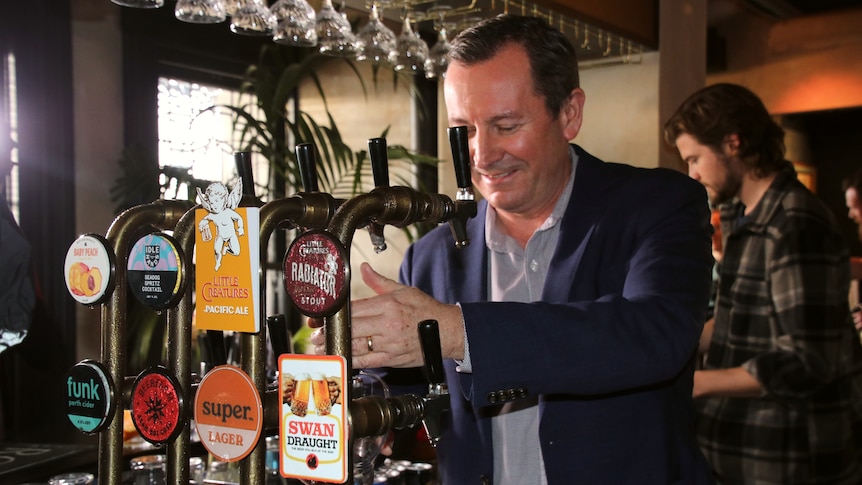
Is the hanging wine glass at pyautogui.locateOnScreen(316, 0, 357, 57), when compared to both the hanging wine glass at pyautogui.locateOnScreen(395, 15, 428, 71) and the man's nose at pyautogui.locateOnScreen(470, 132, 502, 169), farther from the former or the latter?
the man's nose at pyautogui.locateOnScreen(470, 132, 502, 169)

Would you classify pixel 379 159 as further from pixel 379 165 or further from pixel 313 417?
pixel 313 417

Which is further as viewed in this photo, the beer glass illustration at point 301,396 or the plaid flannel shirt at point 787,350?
the plaid flannel shirt at point 787,350

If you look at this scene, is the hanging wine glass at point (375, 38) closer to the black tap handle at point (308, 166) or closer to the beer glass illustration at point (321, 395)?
the black tap handle at point (308, 166)

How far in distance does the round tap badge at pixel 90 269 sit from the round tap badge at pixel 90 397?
67 millimetres

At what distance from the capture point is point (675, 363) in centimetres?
108

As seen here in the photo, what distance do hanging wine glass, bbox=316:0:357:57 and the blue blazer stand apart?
72 cm

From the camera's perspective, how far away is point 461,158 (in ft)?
3.28

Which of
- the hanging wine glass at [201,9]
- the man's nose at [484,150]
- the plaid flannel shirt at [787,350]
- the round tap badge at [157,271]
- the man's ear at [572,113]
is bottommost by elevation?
the plaid flannel shirt at [787,350]

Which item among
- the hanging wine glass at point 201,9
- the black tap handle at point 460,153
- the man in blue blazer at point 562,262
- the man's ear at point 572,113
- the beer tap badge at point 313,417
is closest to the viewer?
the beer tap badge at point 313,417

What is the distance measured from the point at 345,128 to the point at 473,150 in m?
3.79

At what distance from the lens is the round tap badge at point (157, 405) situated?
2.81 feet

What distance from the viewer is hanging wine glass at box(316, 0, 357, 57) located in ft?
7.16

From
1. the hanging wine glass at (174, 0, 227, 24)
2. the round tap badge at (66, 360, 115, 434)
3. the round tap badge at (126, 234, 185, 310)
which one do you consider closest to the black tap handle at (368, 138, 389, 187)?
the round tap badge at (126, 234, 185, 310)

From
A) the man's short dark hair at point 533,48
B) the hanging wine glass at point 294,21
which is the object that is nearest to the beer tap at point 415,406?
the man's short dark hair at point 533,48
